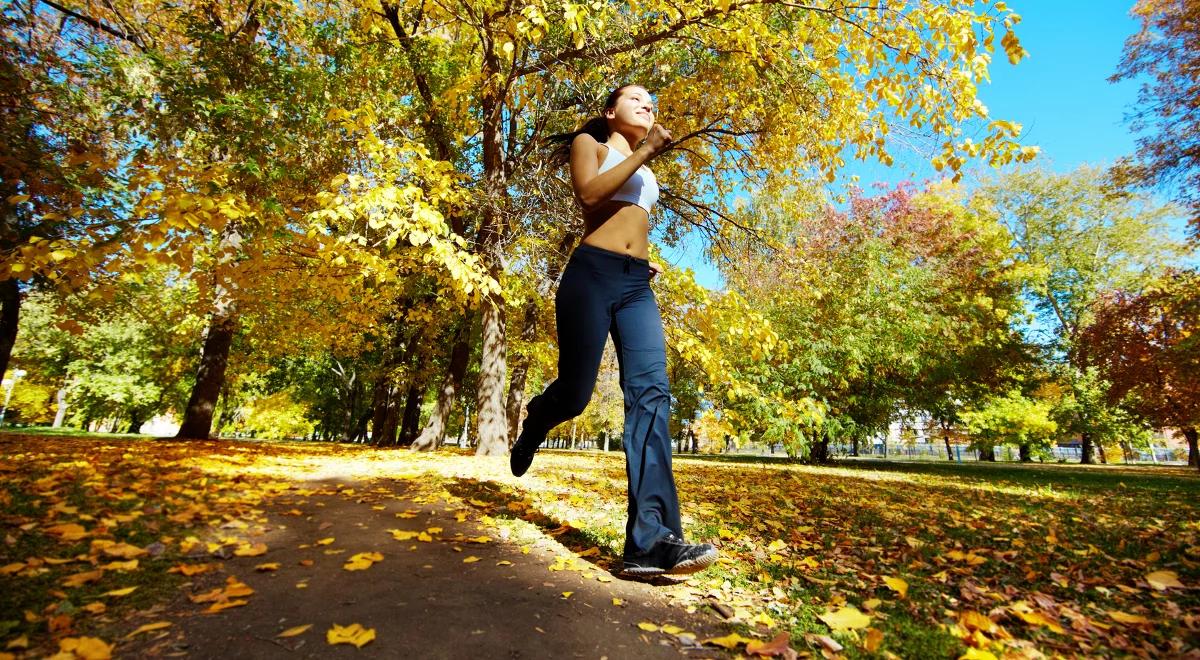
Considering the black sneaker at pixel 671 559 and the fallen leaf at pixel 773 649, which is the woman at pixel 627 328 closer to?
the black sneaker at pixel 671 559

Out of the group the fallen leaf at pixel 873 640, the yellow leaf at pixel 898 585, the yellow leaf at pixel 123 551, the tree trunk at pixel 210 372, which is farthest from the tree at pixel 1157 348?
the tree trunk at pixel 210 372

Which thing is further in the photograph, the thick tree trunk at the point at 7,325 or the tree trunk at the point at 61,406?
the tree trunk at the point at 61,406

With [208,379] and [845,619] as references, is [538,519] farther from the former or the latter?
[208,379]

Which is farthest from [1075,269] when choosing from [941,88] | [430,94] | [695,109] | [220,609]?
[220,609]

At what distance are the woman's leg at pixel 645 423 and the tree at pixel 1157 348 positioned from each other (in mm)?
13304

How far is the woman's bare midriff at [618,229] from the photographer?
7.96ft

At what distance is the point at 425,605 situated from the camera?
71.2 inches

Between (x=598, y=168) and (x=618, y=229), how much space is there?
1.04ft

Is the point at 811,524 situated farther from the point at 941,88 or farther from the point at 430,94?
the point at 430,94

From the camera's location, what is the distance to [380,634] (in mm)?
1584

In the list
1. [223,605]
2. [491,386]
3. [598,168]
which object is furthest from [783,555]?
[491,386]

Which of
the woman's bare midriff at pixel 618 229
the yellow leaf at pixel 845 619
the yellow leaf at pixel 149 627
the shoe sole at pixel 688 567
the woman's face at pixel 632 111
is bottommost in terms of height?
the yellow leaf at pixel 149 627

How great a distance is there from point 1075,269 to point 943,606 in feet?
93.9

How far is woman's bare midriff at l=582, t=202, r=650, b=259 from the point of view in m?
2.43
